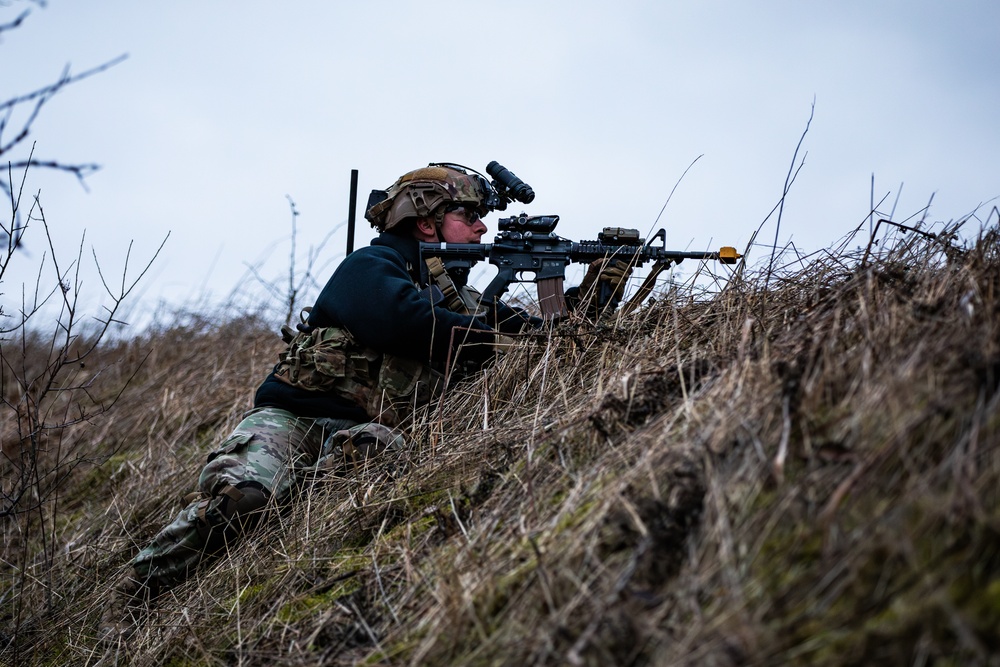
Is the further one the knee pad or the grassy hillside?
the knee pad

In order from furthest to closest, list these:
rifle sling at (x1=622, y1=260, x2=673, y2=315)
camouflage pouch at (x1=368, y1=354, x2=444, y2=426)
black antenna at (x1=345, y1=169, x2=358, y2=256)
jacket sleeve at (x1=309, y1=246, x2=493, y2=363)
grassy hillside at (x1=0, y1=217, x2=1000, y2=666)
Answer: black antenna at (x1=345, y1=169, x2=358, y2=256), camouflage pouch at (x1=368, y1=354, x2=444, y2=426), jacket sleeve at (x1=309, y1=246, x2=493, y2=363), rifle sling at (x1=622, y1=260, x2=673, y2=315), grassy hillside at (x1=0, y1=217, x2=1000, y2=666)

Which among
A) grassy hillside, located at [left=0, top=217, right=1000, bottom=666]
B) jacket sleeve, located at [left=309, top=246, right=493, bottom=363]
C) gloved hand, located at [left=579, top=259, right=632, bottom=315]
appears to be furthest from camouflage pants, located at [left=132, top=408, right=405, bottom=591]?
gloved hand, located at [left=579, top=259, right=632, bottom=315]

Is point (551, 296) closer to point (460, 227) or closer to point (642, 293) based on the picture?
point (642, 293)

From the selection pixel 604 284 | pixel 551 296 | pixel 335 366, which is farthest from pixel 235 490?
A: pixel 604 284

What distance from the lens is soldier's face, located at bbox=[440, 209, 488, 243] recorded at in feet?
16.4

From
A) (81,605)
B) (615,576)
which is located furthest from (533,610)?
(81,605)

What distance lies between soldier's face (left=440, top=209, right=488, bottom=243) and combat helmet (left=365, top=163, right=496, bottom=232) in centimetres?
7

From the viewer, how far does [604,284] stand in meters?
4.49

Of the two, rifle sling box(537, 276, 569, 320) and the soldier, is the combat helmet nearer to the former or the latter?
the soldier

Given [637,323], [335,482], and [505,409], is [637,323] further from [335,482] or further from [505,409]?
[335,482]

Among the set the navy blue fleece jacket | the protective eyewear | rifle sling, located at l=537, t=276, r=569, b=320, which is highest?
the protective eyewear

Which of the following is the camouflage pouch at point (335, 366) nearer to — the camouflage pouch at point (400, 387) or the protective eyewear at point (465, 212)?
the camouflage pouch at point (400, 387)

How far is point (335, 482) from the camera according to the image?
3.96 metres

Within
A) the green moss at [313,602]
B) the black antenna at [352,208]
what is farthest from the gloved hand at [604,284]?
the green moss at [313,602]
